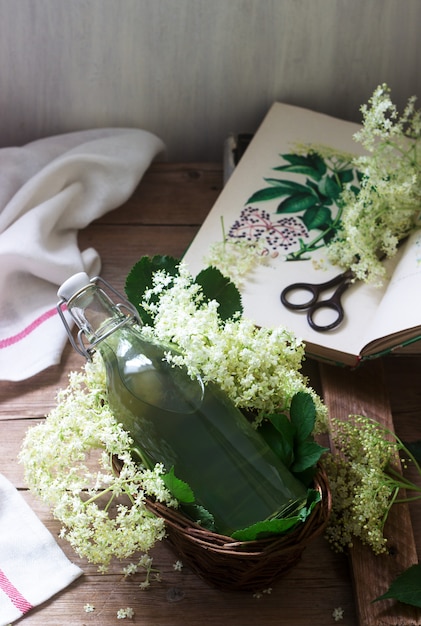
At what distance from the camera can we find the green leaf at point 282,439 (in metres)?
0.72

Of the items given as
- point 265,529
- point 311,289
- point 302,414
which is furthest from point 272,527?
point 311,289

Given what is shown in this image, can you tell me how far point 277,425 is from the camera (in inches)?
28.4

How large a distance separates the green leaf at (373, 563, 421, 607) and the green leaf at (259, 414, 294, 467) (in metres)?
0.14

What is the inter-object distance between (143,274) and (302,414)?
0.73ft

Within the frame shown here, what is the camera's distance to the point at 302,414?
0.72 metres

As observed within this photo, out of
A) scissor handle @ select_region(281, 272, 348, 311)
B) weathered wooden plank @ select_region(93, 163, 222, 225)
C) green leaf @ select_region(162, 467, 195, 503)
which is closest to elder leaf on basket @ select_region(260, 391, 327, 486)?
green leaf @ select_region(162, 467, 195, 503)

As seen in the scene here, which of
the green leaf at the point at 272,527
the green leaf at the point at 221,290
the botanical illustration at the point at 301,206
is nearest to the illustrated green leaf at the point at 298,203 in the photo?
the botanical illustration at the point at 301,206

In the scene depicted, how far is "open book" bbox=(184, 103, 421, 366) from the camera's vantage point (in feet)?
2.85

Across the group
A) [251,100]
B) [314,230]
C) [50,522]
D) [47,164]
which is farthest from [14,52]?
A: [50,522]

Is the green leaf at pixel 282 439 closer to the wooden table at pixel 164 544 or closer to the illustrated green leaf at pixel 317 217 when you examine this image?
the wooden table at pixel 164 544

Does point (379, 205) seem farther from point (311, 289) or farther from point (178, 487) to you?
point (178, 487)

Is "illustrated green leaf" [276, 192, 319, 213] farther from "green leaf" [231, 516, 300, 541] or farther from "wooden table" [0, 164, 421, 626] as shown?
"green leaf" [231, 516, 300, 541]

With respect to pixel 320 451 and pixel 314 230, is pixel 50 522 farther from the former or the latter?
pixel 314 230

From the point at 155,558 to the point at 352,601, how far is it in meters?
0.19
